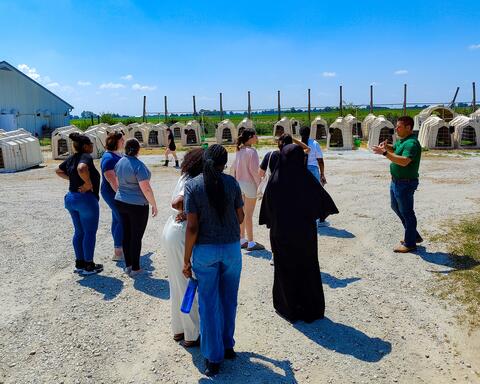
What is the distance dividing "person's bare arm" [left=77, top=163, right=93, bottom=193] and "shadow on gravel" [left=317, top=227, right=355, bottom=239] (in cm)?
386

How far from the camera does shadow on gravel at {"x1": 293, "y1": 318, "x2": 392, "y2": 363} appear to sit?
3.75m

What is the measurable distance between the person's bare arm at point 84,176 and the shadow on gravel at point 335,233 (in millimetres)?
3860

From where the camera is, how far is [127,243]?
551 cm

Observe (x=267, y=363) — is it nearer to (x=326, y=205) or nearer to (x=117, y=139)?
(x=326, y=205)

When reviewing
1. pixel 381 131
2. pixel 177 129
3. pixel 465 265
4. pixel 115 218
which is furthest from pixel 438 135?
pixel 115 218

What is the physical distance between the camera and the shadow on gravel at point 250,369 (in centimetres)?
339

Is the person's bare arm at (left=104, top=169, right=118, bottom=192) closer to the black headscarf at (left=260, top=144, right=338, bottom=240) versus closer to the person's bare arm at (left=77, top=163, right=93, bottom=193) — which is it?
the person's bare arm at (left=77, top=163, right=93, bottom=193)

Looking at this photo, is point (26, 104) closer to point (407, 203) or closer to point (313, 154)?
point (313, 154)

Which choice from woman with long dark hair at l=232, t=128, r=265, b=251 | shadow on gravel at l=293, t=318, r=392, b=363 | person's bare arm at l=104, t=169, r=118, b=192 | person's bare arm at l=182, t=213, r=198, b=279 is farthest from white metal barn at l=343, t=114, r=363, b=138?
person's bare arm at l=182, t=213, r=198, b=279

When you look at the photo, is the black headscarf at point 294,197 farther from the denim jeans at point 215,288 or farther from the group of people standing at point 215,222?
the denim jeans at point 215,288

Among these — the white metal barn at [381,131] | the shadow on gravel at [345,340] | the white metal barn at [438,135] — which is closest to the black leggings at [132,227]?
the shadow on gravel at [345,340]

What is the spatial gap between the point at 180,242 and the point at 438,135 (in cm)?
1987

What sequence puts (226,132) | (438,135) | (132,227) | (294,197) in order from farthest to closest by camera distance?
(226,132) → (438,135) → (132,227) → (294,197)

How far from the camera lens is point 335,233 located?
7391 mm
